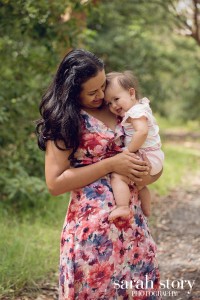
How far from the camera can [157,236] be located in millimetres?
6191

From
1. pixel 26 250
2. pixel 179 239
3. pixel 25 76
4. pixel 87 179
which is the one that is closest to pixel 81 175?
pixel 87 179

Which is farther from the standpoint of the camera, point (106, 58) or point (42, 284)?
point (106, 58)

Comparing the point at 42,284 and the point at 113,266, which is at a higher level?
the point at 113,266

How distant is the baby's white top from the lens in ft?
8.82

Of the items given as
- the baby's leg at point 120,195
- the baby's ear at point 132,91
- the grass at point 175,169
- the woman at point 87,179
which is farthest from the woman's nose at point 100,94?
the grass at point 175,169

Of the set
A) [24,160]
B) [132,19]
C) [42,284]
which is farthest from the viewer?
[132,19]

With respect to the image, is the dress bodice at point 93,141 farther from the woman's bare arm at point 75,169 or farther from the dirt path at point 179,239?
the dirt path at point 179,239

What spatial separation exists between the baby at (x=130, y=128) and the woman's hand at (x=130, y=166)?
37 millimetres

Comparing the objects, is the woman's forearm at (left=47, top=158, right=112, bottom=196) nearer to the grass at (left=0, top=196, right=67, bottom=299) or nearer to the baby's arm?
the baby's arm

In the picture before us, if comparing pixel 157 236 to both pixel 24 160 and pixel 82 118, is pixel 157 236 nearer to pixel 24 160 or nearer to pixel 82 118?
pixel 24 160

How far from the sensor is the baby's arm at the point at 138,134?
2.65 metres

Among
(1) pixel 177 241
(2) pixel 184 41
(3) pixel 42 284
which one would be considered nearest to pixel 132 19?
(2) pixel 184 41

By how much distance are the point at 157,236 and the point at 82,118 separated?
384 cm

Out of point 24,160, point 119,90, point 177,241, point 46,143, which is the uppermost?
point 119,90
